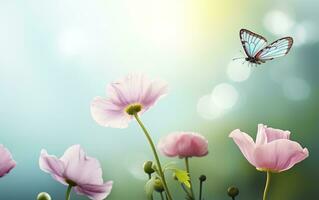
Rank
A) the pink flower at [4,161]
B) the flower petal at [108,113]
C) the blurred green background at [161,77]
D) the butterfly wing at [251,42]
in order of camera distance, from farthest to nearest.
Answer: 1. the blurred green background at [161,77]
2. the butterfly wing at [251,42]
3. the flower petal at [108,113]
4. the pink flower at [4,161]

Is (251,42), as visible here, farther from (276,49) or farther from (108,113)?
(108,113)

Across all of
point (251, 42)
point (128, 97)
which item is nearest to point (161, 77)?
point (251, 42)

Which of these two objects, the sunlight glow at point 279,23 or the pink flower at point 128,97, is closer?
the pink flower at point 128,97

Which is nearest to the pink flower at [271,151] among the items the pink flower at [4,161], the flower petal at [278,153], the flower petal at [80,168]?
the flower petal at [278,153]

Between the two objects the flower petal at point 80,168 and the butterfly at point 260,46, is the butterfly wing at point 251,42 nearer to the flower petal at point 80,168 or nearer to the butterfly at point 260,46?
the butterfly at point 260,46

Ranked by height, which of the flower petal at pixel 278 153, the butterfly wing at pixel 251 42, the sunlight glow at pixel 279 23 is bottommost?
the flower petal at pixel 278 153

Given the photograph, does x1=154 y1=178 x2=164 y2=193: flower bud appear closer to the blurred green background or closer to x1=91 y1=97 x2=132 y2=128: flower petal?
x1=91 y1=97 x2=132 y2=128: flower petal

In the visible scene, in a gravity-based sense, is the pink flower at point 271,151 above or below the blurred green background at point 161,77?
below
